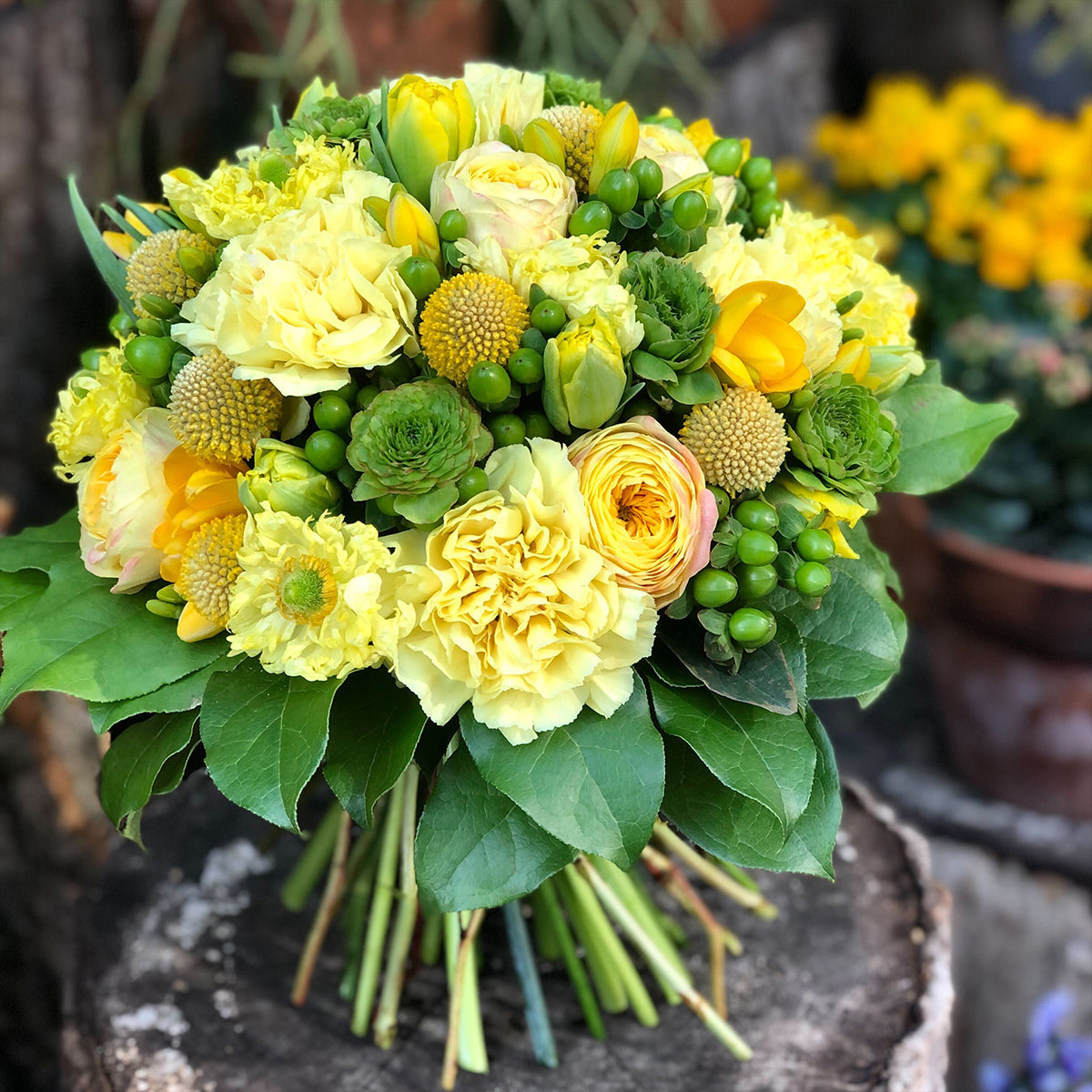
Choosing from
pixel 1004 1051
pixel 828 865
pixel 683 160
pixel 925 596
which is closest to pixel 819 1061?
pixel 828 865

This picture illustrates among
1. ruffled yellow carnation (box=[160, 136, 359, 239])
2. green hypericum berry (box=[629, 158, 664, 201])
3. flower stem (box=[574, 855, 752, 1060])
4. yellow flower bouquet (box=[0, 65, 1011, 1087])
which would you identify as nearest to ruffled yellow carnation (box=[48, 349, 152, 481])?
yellow flower bouquet (box=[0, 65, 1011, 1087])

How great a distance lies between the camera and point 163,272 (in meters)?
0.64

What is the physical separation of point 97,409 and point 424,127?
0.26 m

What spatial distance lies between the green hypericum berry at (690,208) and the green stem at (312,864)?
576 mm

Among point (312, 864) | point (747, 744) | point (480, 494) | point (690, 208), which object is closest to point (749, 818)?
point (747, 744)

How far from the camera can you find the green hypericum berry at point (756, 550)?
57cm

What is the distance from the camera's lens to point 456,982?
77 cm

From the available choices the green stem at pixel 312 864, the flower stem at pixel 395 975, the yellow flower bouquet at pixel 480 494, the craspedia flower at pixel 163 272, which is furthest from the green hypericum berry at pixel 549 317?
the green stem at pixel 312 864

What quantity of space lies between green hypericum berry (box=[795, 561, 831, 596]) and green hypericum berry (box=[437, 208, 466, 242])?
0.27 metres

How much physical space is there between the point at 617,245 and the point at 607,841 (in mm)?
347

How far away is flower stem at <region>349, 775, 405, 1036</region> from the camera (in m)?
0.83

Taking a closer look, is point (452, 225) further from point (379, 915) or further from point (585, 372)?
point (379, 915)

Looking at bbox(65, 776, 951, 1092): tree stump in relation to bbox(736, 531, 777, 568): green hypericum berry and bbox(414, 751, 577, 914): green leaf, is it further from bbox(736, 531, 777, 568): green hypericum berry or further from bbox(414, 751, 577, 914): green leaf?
bbox(736, 531, 777, 568): green hypericum berry

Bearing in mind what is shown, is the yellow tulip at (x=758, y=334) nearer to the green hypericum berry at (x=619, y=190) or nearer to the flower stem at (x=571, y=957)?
the green hypericum berry at (x=619, y=190)
